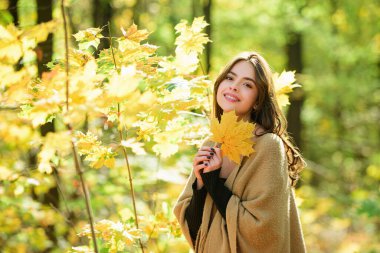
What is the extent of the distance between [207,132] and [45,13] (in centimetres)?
143

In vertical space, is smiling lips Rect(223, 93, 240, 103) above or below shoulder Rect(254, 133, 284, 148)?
above

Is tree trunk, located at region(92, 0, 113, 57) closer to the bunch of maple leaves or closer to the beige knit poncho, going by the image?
the bunch of maple leaves

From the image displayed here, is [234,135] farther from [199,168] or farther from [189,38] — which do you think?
[189,38]

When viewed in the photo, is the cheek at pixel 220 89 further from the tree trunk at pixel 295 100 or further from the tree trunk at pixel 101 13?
the tree trunk at pixel 295 100

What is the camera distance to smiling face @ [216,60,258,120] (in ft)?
7.23

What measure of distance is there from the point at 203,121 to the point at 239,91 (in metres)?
0.93

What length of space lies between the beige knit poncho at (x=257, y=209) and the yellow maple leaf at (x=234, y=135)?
18 cm

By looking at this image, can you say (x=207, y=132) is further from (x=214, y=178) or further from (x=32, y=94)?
(x=32, y=94)

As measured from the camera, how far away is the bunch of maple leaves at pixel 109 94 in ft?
5.35

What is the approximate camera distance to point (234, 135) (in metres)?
1.89

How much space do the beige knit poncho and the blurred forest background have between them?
1.61 feet

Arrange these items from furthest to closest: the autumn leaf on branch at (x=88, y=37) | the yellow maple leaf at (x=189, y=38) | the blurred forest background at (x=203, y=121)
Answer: the blurred forest background at (x=203, y=121)
the yellow maple leaf at (x=189, y=38)
the autumn leaf on branch at (x=88, y=37)

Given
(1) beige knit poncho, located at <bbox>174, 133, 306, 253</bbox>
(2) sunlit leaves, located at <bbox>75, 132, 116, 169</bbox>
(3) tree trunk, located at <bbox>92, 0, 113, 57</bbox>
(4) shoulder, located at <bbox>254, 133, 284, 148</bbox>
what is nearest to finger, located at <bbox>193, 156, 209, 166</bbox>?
(1) beige knit poncho, located at <bbox>174, 133, 306, 253</bbox>

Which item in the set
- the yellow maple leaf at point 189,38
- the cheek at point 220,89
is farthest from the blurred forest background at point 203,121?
the cheek at point 220,89
